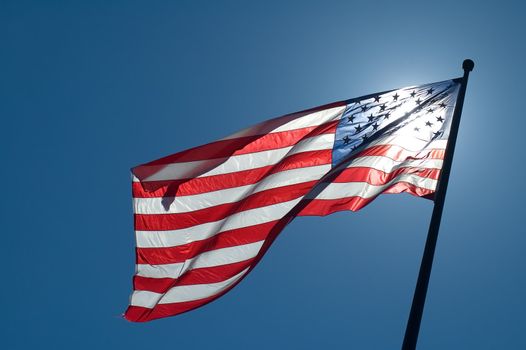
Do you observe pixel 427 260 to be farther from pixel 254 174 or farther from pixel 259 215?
pixel 254 174

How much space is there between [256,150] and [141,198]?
2360mm

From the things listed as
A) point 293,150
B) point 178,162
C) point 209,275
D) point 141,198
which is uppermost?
point 293,150

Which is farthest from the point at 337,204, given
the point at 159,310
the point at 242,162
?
the point at 159,310

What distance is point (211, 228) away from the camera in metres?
11.2

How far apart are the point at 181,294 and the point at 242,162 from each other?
280cm

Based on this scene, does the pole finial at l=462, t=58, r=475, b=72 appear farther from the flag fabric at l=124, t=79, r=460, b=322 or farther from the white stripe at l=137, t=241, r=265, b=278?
the white stripe at l=137, t=241, r=265, b=278

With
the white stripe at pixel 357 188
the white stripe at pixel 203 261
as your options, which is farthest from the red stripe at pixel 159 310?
the white stripe at pixel 357 188

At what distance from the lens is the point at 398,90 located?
11414 millimetres

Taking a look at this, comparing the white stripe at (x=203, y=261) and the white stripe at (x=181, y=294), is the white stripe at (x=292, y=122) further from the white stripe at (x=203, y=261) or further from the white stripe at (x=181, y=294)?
the white stripe at (x=181, y=294)

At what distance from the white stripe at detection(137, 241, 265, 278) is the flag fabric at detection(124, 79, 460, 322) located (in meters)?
0.02

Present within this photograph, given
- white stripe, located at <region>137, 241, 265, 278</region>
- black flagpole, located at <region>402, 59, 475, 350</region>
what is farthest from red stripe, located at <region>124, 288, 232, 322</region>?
black flagpole, located at <region>402, 59, 475, 350</region>

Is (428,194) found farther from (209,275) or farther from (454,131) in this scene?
(209,275)

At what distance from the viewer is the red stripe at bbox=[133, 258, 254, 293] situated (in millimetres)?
11016

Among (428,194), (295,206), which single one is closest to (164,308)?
(295,206)
